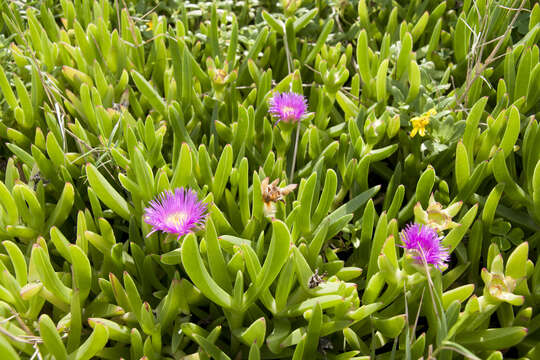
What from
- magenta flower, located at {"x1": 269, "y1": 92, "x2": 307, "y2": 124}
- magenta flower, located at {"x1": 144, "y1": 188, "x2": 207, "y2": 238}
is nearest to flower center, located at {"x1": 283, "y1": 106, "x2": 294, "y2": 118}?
magenta flower, located at {"x1": 269, "y1": 92, "x2": 307, "y2": 124}

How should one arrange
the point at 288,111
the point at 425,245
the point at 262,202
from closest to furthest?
1. the point at 425,245
2. the point at 262,202
3. the point at 288,111

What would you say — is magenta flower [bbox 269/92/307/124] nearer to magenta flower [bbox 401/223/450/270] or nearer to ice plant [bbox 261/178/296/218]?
ice plant [bbox 261/178/296/218]

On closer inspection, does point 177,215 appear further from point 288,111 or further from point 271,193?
point 288,111

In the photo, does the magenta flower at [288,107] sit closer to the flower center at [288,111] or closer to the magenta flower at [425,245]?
the flower center at [288,111]

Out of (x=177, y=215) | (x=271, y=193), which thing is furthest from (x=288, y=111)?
(x=177, y=215)

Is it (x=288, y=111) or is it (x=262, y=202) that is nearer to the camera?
(x=262, y=202)
